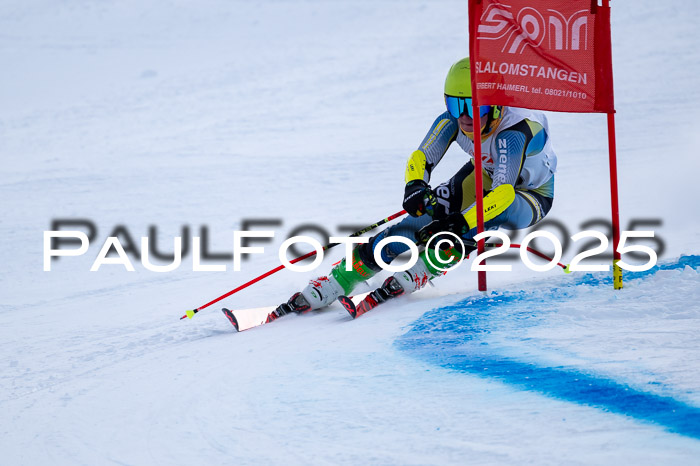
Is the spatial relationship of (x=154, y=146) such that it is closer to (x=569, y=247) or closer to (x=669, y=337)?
(x=569, y=247)

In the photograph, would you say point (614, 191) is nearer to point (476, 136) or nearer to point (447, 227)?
point (476, 136)

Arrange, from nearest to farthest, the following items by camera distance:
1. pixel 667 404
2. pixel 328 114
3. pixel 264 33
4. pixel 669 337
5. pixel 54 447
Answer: pixel 667 404
pixel 54 447
pixel 669 337
pixel 328 114
pixel 264 33

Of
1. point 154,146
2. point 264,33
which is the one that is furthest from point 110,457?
point 264,33

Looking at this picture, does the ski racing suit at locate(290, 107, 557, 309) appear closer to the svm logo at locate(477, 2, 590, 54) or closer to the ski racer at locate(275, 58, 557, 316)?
the ski racer at locate(275, 58, 557, 316)

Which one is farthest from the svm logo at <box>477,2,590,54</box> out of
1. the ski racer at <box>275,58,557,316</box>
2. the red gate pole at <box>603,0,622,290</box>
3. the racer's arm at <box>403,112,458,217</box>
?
the racer's arm at <box>403,112,458,217</box>

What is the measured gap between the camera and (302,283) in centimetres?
588

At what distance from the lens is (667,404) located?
3072mm

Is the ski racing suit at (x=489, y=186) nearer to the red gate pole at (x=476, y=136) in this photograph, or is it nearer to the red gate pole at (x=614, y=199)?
the red gate pole at (x=476, y=136)

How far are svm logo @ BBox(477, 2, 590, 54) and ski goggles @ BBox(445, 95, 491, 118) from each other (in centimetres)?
42

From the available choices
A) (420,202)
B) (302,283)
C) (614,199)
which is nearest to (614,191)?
(614,199)

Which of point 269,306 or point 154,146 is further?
point 154,146

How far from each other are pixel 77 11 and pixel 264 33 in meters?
4.03

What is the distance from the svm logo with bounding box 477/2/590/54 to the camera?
4426mm

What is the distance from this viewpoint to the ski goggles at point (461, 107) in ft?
15.7
